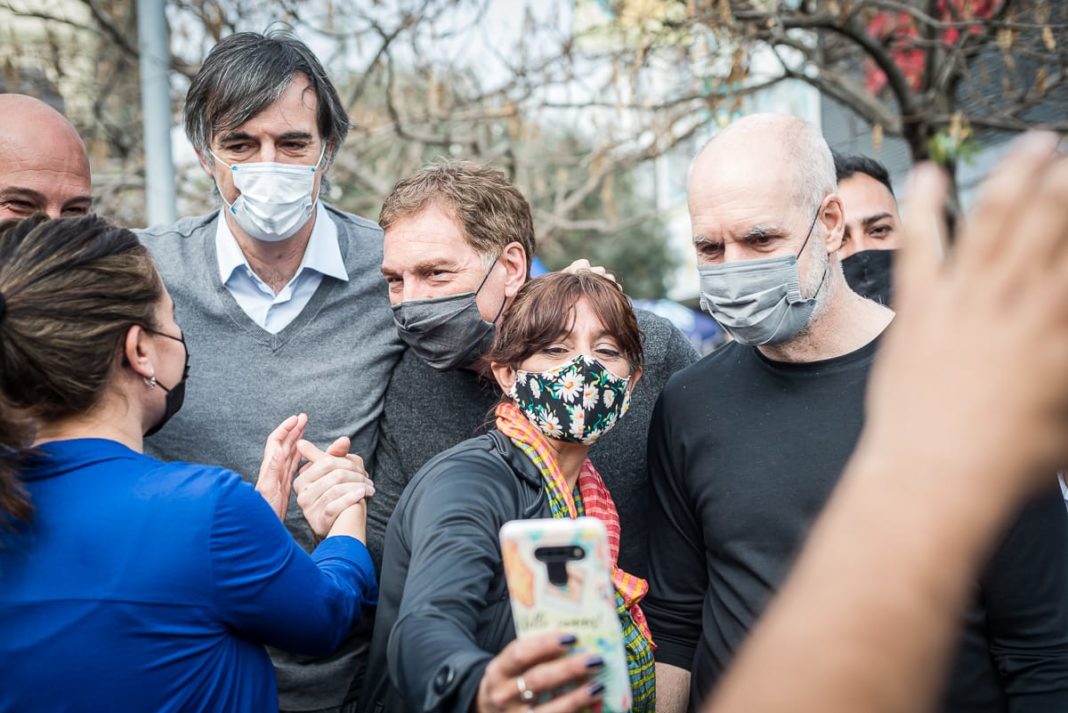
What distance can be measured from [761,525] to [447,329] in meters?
1.13

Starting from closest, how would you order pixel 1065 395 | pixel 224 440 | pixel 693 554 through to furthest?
pixel 1065 395 → pixel 693 554 → pixel 224 440

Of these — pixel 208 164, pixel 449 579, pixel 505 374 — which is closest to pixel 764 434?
pixel 505 374

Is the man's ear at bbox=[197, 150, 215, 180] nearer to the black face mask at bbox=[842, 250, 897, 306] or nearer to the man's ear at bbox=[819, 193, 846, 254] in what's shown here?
the man's ear at bbox=[819, 193, 846, 254]

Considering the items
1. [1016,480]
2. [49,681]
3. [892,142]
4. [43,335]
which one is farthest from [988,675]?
[892,142]

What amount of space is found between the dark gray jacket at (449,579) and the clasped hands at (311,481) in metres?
0.35

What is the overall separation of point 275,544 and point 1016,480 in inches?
66.7

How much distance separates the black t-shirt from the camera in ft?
7.61

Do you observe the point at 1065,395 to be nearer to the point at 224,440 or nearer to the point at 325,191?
the point at 224,440

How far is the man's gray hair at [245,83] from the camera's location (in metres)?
3.27

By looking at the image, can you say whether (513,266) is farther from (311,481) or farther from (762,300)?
(311,481)

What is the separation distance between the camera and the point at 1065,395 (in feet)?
2.55

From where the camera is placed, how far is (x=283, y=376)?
10.3ft

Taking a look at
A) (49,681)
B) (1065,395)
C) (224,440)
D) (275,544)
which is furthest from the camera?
(224,440)

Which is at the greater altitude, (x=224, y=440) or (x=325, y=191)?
(x=325, y=191)
